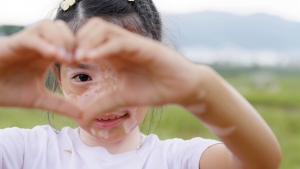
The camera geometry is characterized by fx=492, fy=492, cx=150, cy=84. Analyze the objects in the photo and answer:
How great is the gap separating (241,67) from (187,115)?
4796 mm

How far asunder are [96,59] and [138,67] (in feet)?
0.30

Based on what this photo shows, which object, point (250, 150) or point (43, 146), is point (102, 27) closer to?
point (250, 150)

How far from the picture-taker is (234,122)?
1.02m

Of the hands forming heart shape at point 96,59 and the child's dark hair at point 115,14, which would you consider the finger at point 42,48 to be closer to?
the hands forming heart shape at point 96,59

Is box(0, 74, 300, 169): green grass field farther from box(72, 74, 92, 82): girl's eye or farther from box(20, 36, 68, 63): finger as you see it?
box(20, 36, 68, 63): finger

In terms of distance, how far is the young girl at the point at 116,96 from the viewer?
0.85m

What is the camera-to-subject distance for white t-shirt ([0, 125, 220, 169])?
4.46 ft

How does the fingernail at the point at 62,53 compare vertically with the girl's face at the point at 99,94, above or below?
above

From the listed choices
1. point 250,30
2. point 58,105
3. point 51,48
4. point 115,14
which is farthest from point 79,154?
point 250,30

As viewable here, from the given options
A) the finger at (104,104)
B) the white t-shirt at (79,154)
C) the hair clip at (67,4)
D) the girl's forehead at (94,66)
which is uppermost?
the finger at (104,104)

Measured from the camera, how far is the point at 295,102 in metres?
5.61

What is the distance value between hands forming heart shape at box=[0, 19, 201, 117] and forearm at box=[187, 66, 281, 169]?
0.14 feet

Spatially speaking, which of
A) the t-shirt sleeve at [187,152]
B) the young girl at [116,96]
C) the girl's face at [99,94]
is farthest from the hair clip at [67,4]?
the t-shirt sleeve at [187,152]

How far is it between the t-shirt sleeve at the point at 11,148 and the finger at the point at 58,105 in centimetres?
47
